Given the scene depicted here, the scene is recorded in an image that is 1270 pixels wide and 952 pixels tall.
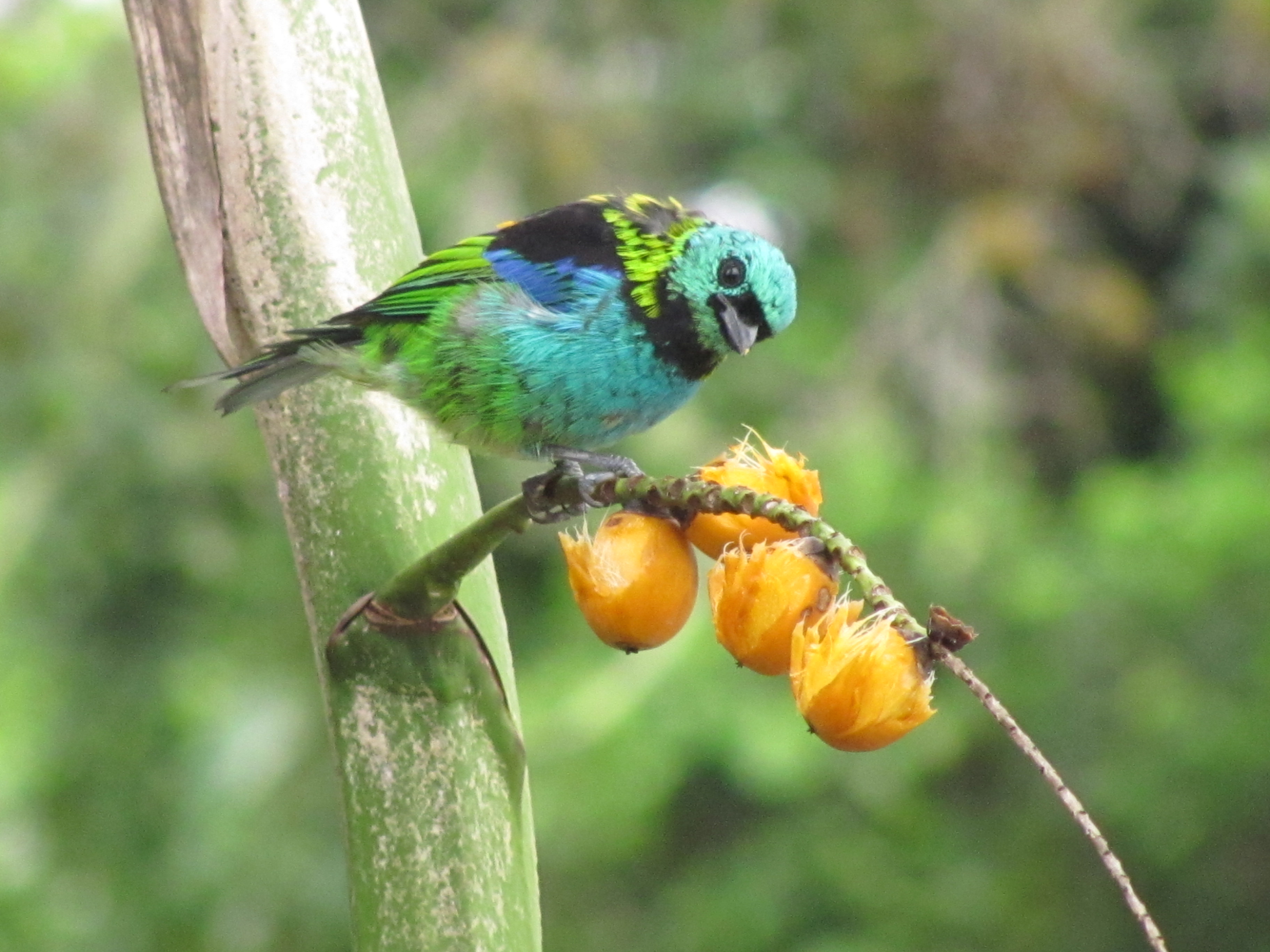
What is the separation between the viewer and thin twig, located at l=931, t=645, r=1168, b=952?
86cm

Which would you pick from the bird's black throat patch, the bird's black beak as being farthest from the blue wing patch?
the bird's black beak

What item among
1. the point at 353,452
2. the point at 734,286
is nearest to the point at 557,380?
the point at 734,286

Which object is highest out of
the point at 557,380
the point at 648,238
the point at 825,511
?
the point at 648,238

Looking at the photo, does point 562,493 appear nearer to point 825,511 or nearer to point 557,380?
point 557,380

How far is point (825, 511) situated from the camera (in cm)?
405

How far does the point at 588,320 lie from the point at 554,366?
0.09m

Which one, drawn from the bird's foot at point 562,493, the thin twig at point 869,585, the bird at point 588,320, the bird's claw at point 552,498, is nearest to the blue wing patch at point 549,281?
the bird at point 588,320

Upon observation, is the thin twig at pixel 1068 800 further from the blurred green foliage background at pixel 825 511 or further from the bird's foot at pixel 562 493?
the blurred green foliage background at pixel 825 511

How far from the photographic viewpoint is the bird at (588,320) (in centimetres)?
201

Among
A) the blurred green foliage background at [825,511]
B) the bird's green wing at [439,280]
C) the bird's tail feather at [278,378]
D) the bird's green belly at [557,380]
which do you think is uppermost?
the bird's tail feather at [278,378]

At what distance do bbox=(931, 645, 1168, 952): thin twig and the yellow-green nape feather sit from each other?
4.07ft

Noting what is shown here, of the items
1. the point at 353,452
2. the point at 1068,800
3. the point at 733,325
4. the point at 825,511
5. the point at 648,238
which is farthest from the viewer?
the point at 825,511

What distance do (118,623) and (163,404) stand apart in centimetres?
59

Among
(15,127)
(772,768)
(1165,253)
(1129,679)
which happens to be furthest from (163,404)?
(1165,253)
